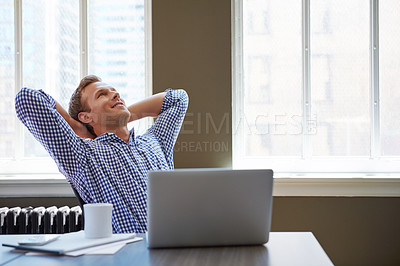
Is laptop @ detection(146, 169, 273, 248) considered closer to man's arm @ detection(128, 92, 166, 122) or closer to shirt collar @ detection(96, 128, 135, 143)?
shirt collar @ detection(96, 128, 135, 143)

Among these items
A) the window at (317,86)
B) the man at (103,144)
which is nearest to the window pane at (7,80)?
the man at (103,144)

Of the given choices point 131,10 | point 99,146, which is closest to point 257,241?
point 99,146

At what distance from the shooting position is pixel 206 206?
134 centimetres

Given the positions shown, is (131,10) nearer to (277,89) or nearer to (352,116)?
(277,89)

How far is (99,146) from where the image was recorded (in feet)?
7.32

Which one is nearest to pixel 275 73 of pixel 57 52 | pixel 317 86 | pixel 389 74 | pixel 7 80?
pixel 317 86

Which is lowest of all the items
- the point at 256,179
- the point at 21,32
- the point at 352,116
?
the point at 256,179

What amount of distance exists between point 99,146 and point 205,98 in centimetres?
114

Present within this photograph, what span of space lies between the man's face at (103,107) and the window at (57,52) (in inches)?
37.0

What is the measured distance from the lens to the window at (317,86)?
3.27 metres

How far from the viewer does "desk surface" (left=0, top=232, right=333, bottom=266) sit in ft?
4.01

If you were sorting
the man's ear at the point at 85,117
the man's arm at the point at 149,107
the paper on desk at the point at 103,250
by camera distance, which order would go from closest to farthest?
the paper on desk at the point at 103,250
the man's ear at the point at 85,117
the man's arm at the point at 149,107

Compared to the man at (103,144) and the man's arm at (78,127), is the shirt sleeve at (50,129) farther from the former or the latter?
the man's arm at (78,127)

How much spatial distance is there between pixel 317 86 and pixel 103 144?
5.52ft
